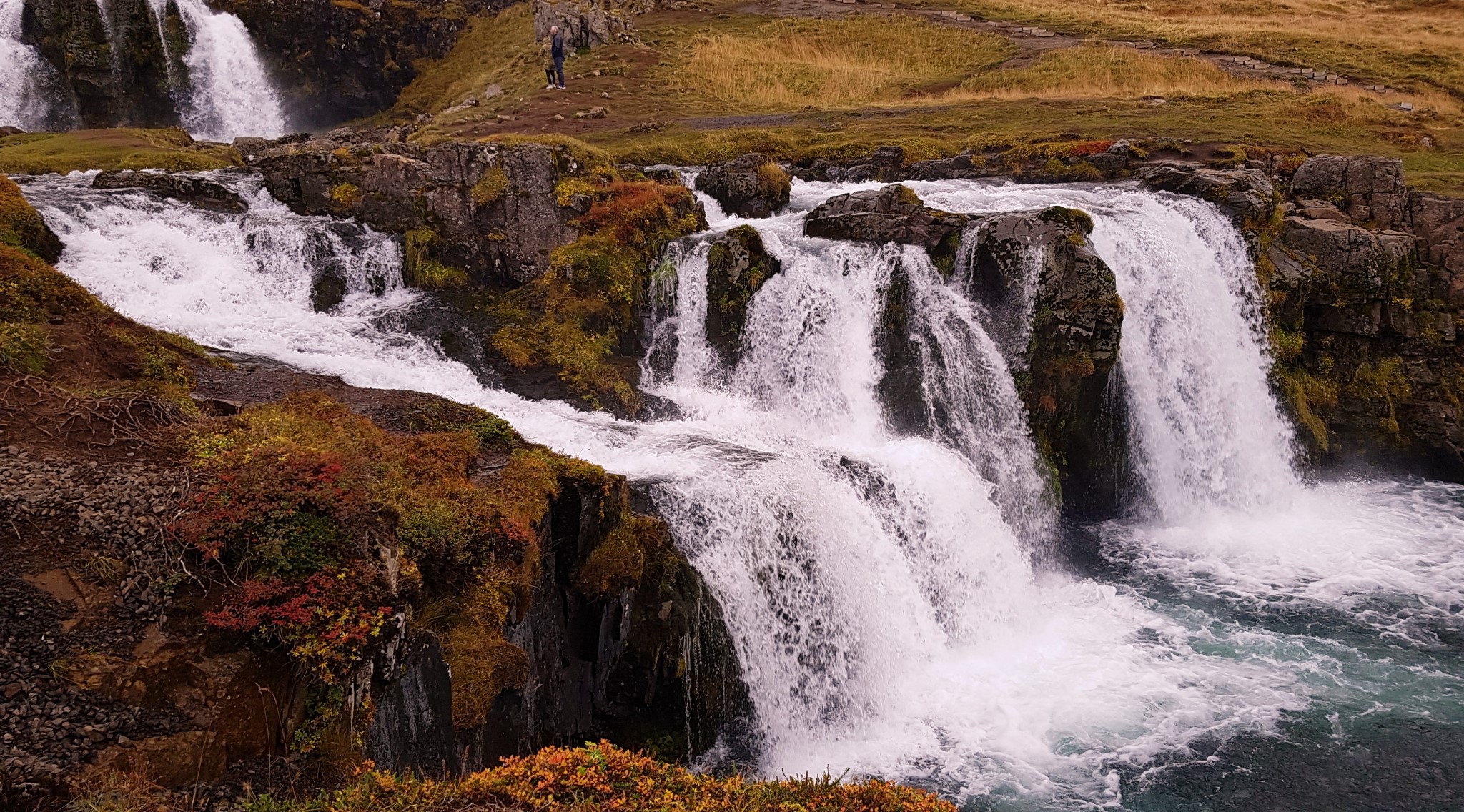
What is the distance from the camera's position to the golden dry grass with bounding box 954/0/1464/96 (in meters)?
44.8

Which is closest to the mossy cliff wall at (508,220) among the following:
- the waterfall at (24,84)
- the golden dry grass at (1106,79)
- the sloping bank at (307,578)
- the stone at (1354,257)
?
the sloping bank at (307,578)

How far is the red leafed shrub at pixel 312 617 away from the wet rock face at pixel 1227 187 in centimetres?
2572

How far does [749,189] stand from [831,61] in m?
29.0

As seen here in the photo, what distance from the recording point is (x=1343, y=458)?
24.8 meters

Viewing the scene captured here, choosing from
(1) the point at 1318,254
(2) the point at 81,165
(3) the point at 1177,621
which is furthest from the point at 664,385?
(1) the point at 1318,254

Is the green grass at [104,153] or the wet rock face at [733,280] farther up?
the green grass at [104,153]

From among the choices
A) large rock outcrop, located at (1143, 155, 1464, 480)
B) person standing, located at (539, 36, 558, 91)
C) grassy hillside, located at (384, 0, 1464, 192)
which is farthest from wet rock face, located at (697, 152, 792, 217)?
person standing, located at (539, 36, 558, 91)

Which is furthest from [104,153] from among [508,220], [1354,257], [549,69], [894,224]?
[1354,257]

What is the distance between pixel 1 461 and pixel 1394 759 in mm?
18558

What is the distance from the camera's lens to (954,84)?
46.5m

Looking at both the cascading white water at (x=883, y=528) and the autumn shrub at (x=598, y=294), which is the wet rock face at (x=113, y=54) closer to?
the cascading white water at (x=883, y=528)

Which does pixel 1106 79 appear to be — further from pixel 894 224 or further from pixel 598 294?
pixel 598 294

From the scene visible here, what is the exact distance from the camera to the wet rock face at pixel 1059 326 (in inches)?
789

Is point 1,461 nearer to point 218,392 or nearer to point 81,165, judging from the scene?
point 218,392
